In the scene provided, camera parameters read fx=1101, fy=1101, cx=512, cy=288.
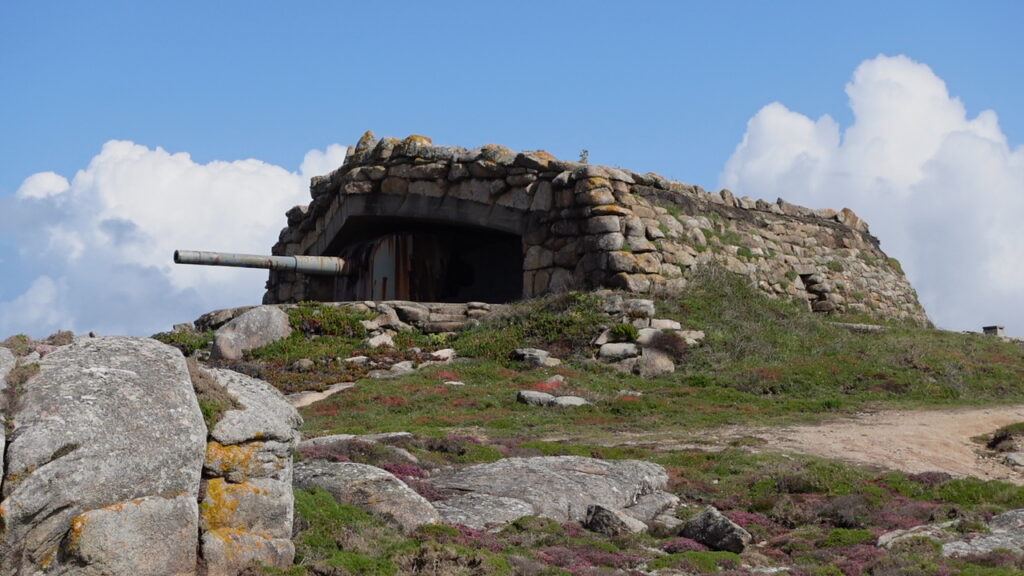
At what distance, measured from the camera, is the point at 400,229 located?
30875mm

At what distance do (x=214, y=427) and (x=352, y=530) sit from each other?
160 cm

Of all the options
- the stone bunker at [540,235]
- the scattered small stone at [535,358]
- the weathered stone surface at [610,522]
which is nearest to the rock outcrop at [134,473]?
the weathered stone surface at [610,522]

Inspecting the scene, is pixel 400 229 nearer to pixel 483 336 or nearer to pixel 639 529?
pixel 483 336

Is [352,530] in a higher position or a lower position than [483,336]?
lower

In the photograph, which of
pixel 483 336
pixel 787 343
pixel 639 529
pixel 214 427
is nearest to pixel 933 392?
pixel 787 343

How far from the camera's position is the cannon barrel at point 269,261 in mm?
27359

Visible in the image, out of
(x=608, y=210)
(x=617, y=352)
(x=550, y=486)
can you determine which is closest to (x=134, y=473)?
(x=550, y=486)

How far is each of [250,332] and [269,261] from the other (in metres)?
5.77

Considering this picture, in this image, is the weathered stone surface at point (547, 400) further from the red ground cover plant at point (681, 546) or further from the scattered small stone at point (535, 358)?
the red ground cover plant at point (681, 546)

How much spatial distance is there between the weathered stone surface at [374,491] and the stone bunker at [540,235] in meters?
15.2

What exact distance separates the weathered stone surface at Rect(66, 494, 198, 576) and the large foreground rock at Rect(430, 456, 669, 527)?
9.72 ft

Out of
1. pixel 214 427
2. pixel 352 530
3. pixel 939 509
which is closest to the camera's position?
pixel 214 427

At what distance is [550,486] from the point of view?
11383 millimetres

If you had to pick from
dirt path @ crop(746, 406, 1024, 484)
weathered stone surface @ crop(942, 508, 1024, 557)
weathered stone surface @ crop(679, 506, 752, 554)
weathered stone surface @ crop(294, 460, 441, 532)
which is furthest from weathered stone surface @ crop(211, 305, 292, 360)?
weathered stone surface @ crop(942, 508, 1024, 557)
